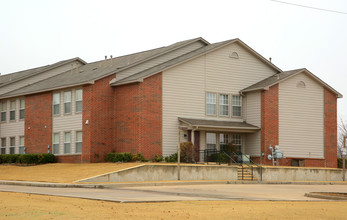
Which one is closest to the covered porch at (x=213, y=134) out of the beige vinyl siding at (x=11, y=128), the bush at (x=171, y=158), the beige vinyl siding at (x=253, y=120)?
the beige vinyl siding at (x=253, y=120)

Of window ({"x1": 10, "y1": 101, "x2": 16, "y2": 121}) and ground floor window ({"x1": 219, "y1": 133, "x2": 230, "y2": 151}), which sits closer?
ground floor window ({"x1": 219, "y1": 133, "x2": 230, "y2": 151})

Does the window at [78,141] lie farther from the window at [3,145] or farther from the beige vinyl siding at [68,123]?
the window at [3,145]

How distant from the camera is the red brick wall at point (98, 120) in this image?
119 ft

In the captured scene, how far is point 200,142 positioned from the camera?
3866 cm

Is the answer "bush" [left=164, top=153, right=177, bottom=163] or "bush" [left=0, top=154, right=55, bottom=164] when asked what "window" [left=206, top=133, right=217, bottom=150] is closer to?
"bush" [left=164, top=153, right=177, bottom=163]

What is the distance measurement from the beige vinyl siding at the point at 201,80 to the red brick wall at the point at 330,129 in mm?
4652

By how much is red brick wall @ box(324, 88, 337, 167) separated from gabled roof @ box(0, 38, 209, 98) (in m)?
10.0

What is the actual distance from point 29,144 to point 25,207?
27150 mm

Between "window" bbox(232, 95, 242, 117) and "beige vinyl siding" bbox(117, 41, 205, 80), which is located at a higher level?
"beige vinyl siding" bbox(117, 41, 205, 80)

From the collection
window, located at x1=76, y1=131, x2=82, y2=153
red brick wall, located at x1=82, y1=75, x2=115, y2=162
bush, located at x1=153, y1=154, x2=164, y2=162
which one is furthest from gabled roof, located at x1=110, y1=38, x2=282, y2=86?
bush, located at x1=153, y1=154, x2=164, y2=162

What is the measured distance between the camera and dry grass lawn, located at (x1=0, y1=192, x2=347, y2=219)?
13.5 m

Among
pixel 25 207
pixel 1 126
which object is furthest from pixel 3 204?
pixel 1 126

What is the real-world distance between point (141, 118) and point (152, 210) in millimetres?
20808

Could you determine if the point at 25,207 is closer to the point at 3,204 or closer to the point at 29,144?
the point at 3,204
